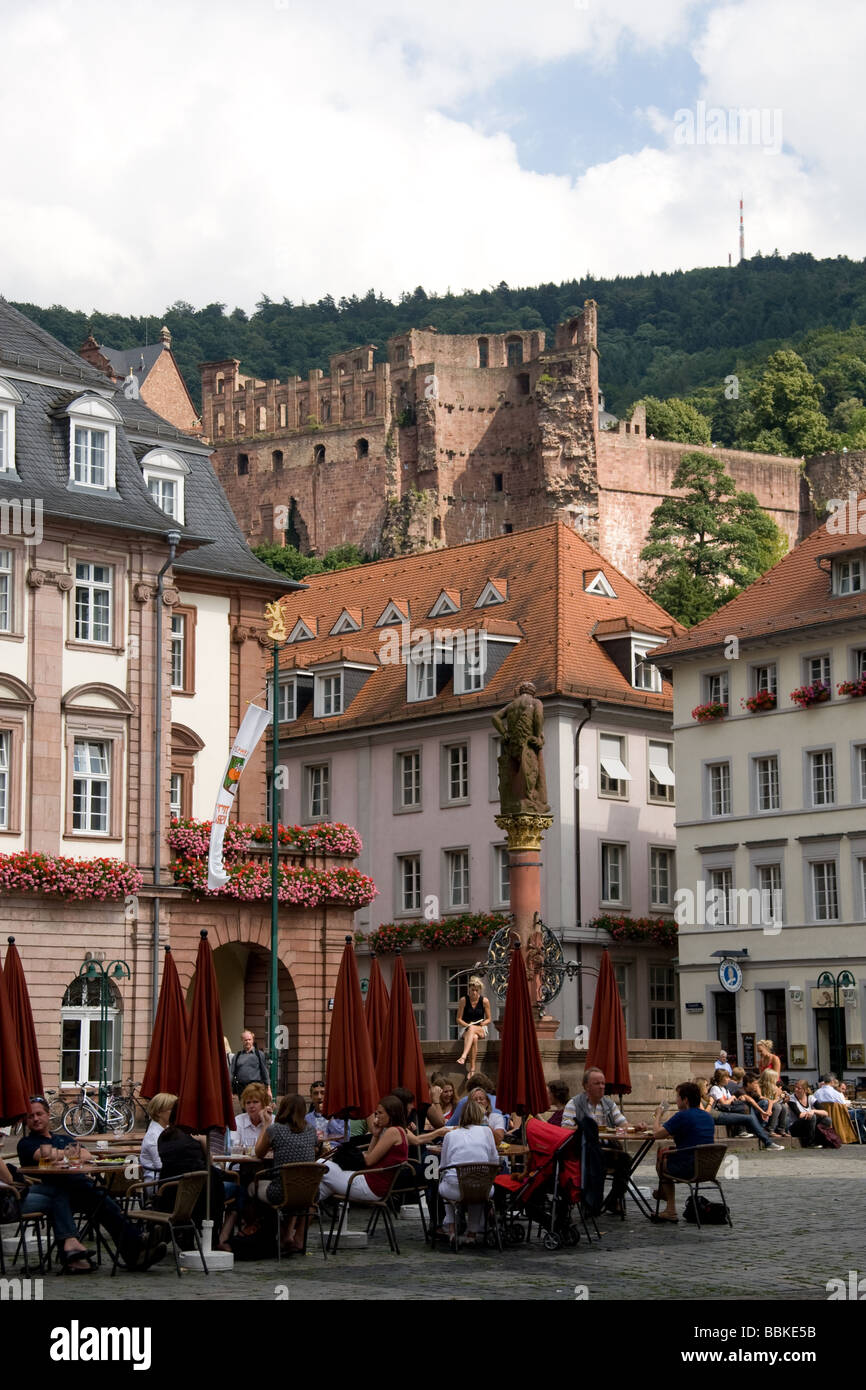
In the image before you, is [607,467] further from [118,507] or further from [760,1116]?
[760,1116]

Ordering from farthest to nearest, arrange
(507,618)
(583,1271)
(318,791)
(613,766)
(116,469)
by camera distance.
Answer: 1. (318,791)
2. (507,618)
3. (613,766)
4. (116,469)
5. (583,1271)

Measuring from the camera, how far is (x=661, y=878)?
5259 centimetres

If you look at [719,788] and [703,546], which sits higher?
[703,546]

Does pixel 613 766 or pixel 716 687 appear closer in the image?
pixel 716 687

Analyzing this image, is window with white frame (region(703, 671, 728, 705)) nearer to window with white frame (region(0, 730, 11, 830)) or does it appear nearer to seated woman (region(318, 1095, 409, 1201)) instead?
window with white frame (region(0, 730, 11, 830))

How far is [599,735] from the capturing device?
5166 cm

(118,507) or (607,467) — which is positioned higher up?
(607,467)

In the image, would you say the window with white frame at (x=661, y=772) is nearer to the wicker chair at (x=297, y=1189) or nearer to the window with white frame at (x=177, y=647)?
the window with white frame at (x=177, y=647)

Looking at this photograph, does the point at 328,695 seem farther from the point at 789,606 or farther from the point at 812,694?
the point at 812,694

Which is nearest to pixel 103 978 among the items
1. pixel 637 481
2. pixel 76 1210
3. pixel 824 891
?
pixel 824 891

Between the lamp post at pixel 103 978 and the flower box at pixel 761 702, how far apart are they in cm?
1736

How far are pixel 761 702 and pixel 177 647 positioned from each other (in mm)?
14174
